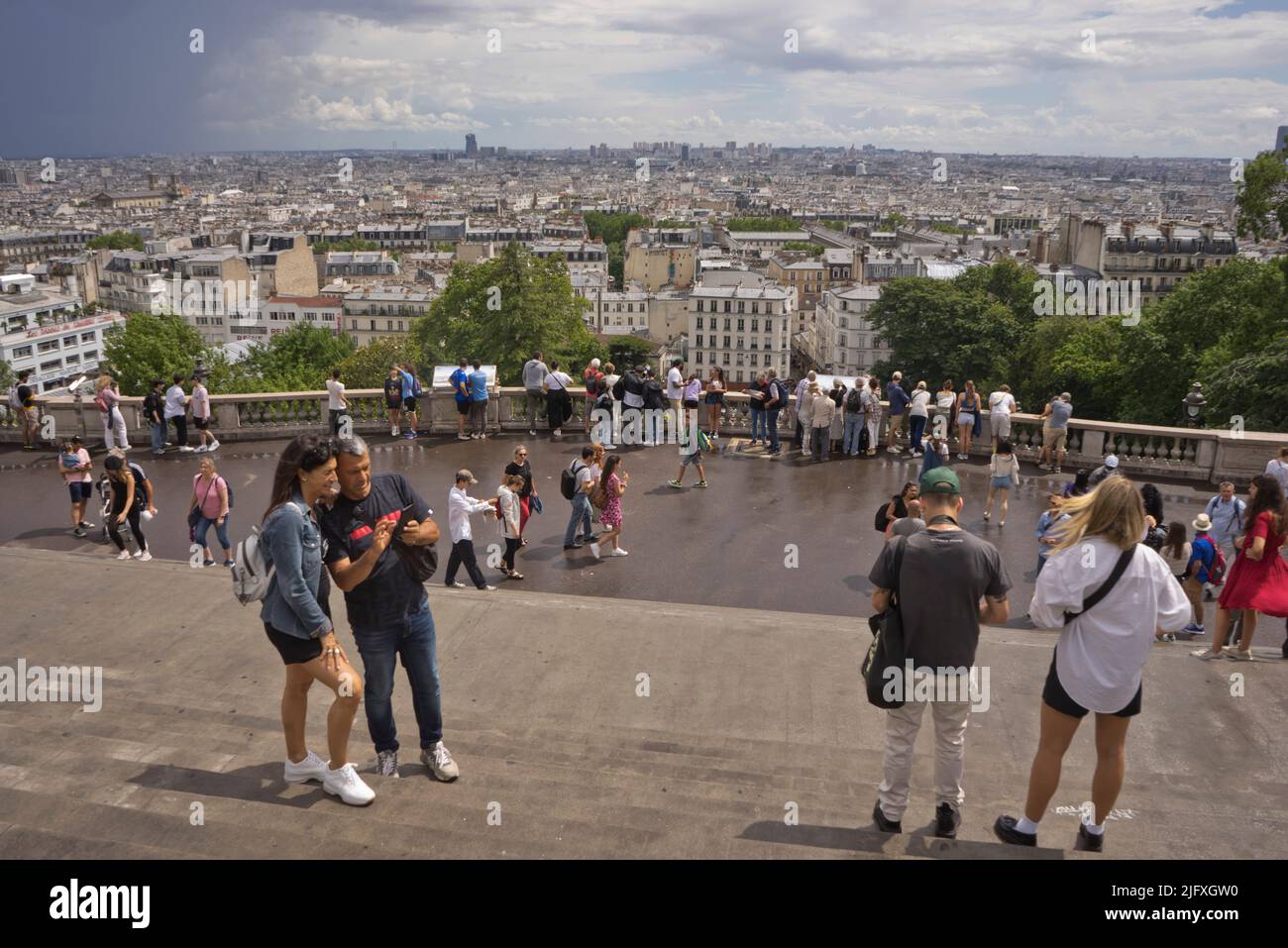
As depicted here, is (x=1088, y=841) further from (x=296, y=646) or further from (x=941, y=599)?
(x=296, y=646)

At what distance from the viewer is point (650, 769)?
20.0ft

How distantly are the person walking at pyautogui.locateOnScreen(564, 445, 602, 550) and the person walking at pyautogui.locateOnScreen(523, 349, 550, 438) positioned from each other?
215 inches

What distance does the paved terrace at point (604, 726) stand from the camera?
481 centimetres

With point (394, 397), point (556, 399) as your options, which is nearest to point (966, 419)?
point (556, 399)

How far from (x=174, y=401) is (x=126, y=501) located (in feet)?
17.3

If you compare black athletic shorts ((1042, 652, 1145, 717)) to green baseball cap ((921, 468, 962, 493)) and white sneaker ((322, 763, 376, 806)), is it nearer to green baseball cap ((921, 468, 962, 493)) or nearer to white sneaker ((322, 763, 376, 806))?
green baseball cap ((921, 468, 962, 493))

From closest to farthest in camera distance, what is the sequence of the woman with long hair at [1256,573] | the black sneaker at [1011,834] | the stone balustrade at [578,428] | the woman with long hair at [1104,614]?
the woman with long hair at [1104,614], the black sneaker at [1011,834], the woman with long hair at [1256,573], the stone balustrade at [578,428]

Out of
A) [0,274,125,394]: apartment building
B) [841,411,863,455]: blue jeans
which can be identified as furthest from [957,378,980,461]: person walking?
[0,274,125,394]: apartment building

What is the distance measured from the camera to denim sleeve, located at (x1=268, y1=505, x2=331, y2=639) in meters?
4.85

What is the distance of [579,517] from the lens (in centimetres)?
1146

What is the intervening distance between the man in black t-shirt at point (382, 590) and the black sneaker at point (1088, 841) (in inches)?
121

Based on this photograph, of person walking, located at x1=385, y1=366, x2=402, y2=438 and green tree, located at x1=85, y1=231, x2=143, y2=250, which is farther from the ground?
green tree, located at x1=85, y1=231, x2=143, y2=250

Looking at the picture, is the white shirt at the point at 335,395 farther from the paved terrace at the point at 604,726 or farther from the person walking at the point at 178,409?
the paved terrace at the point at 604,726

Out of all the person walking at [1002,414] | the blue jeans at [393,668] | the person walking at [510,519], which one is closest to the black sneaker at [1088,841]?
the blue jeans at [393,668]
